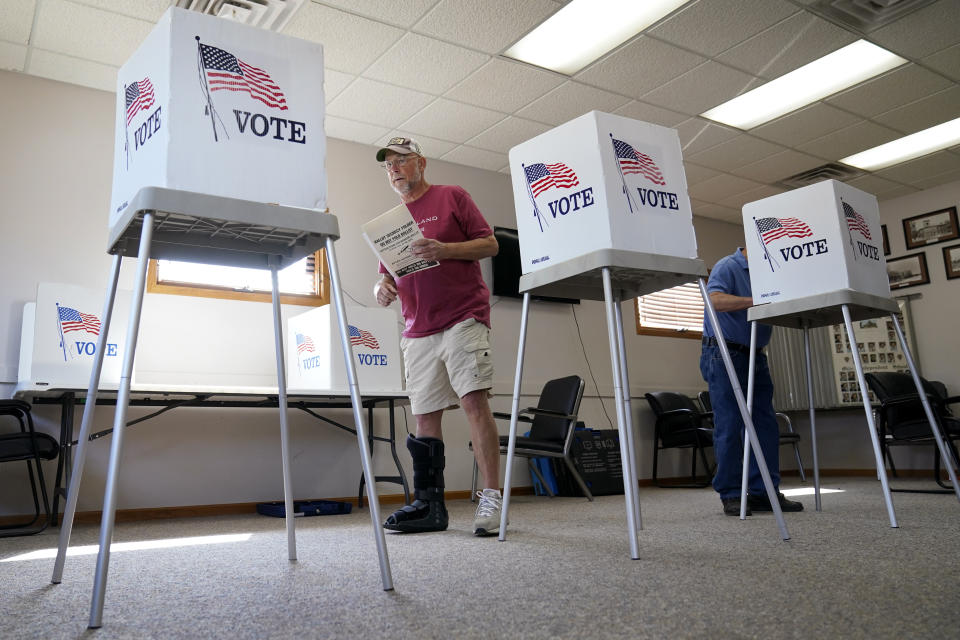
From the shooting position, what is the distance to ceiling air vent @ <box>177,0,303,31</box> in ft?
11.4

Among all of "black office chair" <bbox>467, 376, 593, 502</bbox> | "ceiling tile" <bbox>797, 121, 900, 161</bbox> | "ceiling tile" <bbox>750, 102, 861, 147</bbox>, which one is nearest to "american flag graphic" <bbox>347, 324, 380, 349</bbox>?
"black office chair" <bbox>467, 376, 593, 502</bbox>

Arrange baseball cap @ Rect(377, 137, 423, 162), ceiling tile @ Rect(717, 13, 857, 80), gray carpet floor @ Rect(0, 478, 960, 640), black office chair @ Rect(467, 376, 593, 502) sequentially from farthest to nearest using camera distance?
black office chair @ Rect(467, 376, 593, 502) < ceiling tile @ Rect(717, 13, 857, 80) < baseball cap @ Rect(377, 137, 423, 162) < gray carpet floor @ Rect(0, 478, 960, 640)

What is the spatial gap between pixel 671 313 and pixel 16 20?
528 centimetres

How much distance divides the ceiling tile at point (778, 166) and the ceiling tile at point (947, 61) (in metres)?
1.22

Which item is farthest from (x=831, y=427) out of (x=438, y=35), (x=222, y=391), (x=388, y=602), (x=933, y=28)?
(x=388, y=602)

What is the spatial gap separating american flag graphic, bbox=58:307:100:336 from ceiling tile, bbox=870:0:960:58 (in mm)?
4305

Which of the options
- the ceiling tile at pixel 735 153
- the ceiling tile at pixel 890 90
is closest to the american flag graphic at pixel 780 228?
the ceiling tile at pixel 890 90

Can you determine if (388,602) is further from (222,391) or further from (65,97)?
(65,97)

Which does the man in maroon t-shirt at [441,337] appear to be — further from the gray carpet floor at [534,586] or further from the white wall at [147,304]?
the white wall at [147,304]

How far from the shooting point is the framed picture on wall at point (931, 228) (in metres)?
6.14

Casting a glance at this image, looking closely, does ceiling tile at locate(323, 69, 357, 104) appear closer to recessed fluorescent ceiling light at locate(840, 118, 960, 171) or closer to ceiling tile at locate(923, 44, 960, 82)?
ceiling tile at locate(923, 44, 960, 82)

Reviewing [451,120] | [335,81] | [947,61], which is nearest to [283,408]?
[335,81]

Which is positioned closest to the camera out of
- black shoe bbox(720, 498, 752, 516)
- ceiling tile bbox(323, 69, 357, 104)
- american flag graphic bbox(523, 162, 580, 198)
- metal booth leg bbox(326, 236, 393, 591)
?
metal booth leg bbox(326, 236, 393, 591)

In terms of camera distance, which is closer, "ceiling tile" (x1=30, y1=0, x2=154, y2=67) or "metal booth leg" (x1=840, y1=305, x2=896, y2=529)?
"metal booth leg" (x1=840, y1=305, x2=896, y2=529)
